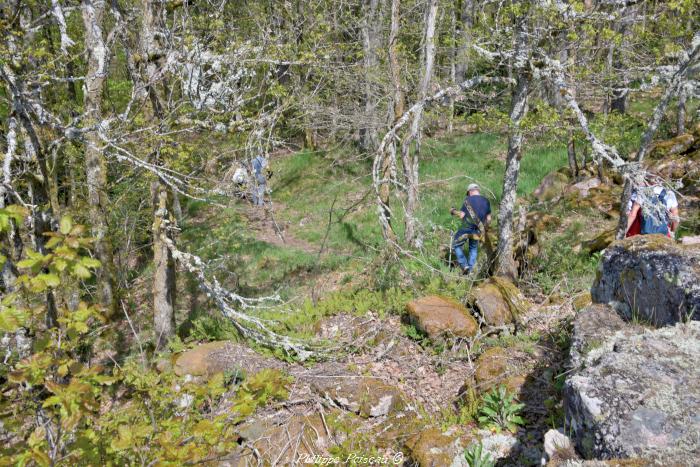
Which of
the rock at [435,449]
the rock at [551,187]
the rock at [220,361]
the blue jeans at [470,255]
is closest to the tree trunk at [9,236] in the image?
the rock at [220,361]

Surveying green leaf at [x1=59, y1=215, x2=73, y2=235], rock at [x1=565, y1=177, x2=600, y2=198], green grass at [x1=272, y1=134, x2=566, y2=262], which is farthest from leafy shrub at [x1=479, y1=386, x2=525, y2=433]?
rock at [x1=565, y1=177, x2=600, y2=198]

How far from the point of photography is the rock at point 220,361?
6254mm

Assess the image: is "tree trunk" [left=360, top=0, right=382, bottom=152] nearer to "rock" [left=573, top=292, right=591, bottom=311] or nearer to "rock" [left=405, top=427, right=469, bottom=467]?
"rock" [left=573, top=292, right=591, bottom=311]

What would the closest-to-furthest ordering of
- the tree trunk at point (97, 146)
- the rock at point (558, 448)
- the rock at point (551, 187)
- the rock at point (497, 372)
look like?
the rock at point (558, 448), the rock at point (497, 372), the tree trunk at point (97, 146), the rock at point (551, 187)

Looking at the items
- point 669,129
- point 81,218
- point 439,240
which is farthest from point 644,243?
point 669,129

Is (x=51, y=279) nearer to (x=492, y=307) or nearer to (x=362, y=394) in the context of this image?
(x=362, y=394)

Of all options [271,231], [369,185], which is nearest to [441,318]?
[369,185]

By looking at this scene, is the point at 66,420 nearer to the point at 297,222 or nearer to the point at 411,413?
the point at 411,413

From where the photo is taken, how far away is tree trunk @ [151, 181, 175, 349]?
695 centimetres

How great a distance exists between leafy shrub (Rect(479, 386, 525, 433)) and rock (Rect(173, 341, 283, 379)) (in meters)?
2.83

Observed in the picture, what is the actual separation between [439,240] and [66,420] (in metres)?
8.21

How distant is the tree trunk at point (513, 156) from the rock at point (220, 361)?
365 cm

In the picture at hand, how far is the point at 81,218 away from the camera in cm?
856

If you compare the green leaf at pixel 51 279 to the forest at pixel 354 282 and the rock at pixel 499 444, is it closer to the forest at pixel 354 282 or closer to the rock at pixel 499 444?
the forest at pixel 354 282
